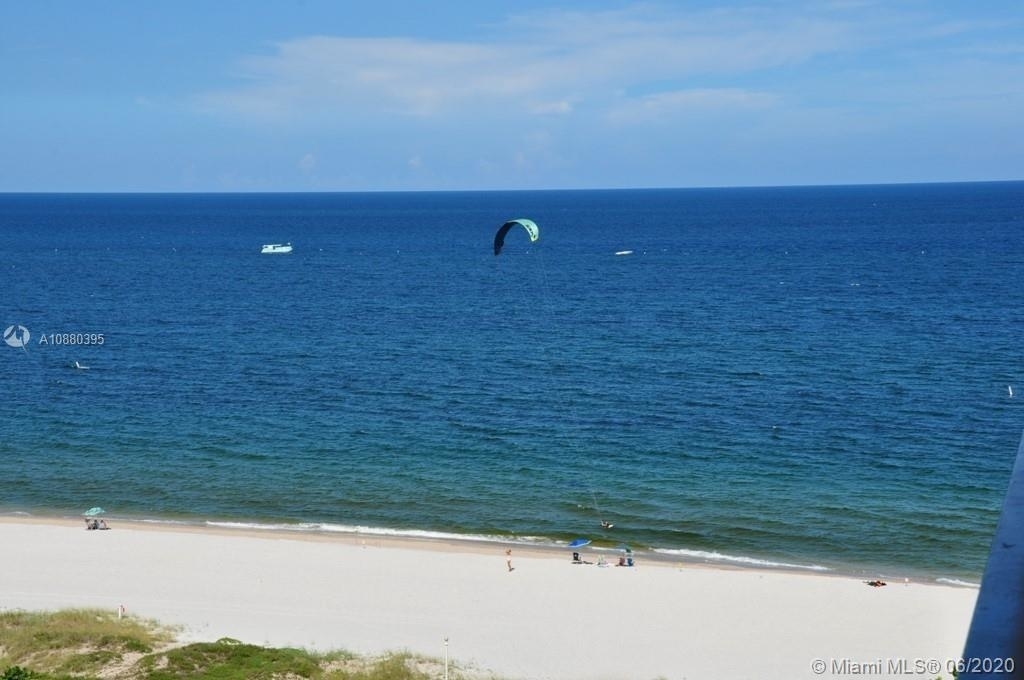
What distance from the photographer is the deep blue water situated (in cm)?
3672

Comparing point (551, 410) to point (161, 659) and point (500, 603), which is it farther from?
point (161, 659)

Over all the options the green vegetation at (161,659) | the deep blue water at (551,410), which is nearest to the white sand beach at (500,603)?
the green vegetation at (161,659)

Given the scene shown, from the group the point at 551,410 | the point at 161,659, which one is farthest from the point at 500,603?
the point at 551,410

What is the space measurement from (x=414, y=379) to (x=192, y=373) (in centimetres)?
1282

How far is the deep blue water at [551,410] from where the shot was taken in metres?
36.7

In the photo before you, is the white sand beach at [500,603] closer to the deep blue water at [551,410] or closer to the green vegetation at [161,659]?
the green vegetation at [161,659]

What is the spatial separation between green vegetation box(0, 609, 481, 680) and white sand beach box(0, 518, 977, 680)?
4.72 feet

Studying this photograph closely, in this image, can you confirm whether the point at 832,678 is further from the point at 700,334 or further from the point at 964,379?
the point at 700,334

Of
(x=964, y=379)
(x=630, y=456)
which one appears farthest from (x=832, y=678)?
(x=964, y=379)

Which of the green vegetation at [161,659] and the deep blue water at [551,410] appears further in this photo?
the deep blue water at [551,410]

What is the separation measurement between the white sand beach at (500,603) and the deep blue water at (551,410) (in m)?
3.10

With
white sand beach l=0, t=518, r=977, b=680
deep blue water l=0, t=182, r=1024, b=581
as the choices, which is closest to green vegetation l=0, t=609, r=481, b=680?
white sand beach l=0, t=518, r=977, b=680

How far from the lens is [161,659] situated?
23031 millimetres

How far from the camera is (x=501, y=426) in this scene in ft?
155
